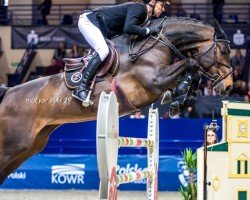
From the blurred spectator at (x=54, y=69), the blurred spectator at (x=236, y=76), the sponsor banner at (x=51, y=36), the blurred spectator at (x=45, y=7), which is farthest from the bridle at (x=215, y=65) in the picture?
the blurred spectator at (x=45, y=7)

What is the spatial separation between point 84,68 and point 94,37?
0.40 m

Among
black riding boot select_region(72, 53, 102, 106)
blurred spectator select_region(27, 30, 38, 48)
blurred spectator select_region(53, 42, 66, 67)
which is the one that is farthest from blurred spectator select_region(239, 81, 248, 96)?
black riding boot select_region(72, 53, 102, 106)

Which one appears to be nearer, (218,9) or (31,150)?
(31,150)

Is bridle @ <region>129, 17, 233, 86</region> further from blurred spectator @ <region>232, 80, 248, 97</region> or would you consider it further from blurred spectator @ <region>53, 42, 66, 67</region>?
blurred spectator @ <region>53, 42, 66, 67</region>

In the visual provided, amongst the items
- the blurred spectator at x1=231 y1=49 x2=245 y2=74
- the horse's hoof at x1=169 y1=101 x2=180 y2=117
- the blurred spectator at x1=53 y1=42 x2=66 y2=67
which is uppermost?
the blurred spectator at x1=53 y1=42 x2=66 y2=67

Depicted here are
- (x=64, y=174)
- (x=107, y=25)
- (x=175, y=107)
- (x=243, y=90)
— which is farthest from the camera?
(x=243, y=90)

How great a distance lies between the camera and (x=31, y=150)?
1015 cm

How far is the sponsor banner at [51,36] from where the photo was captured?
21.5 meters

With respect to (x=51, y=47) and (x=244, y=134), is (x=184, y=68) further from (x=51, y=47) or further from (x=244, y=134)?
(x=51, y=47)

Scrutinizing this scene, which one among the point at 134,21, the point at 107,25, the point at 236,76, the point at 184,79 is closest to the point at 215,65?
the point at 184,79

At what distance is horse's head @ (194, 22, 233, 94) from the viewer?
9.32 meters

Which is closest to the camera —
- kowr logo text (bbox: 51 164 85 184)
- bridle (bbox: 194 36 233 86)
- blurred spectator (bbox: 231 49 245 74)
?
bridle (bbox: 194 36 233 86)

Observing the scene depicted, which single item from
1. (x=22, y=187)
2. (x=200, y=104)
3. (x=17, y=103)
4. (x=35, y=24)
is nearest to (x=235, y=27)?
(x=200, y=104)

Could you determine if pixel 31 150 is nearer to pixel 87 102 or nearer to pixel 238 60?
pixel 87 102
